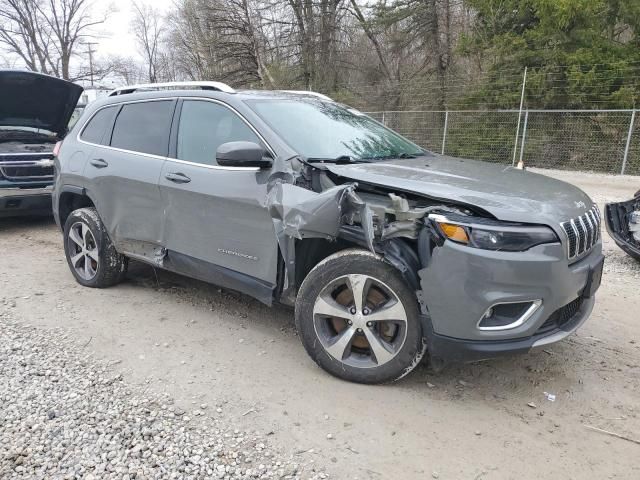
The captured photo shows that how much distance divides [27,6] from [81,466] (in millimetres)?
41631

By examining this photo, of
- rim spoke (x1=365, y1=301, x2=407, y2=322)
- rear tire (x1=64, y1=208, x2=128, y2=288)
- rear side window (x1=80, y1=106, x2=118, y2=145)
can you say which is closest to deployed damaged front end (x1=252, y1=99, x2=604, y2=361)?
rim spoke (x1=365, y1=301, x2=407, y2=322)

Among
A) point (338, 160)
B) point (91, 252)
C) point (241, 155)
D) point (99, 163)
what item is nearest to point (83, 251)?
point (91, 252)

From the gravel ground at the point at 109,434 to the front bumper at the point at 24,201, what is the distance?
4267mm

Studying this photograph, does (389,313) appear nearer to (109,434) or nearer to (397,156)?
(397,156)

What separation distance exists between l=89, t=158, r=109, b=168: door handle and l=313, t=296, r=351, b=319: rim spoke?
249cm

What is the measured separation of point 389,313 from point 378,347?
235 millimetres

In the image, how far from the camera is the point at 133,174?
4160 millimetres

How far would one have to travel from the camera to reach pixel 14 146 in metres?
7.40

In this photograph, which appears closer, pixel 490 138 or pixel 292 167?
pixel 292 167

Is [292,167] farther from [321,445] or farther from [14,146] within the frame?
[14,146]

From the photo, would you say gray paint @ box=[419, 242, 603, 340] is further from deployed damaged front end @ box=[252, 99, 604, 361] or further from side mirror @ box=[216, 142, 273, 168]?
side mirror @ box=[216, 142, 273, 168]

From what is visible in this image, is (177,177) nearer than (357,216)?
No

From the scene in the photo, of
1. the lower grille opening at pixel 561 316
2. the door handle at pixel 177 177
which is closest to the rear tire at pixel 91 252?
the door handle at pixel 177 177

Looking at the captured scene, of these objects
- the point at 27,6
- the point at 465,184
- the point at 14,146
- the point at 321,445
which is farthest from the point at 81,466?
the point at 27,6
